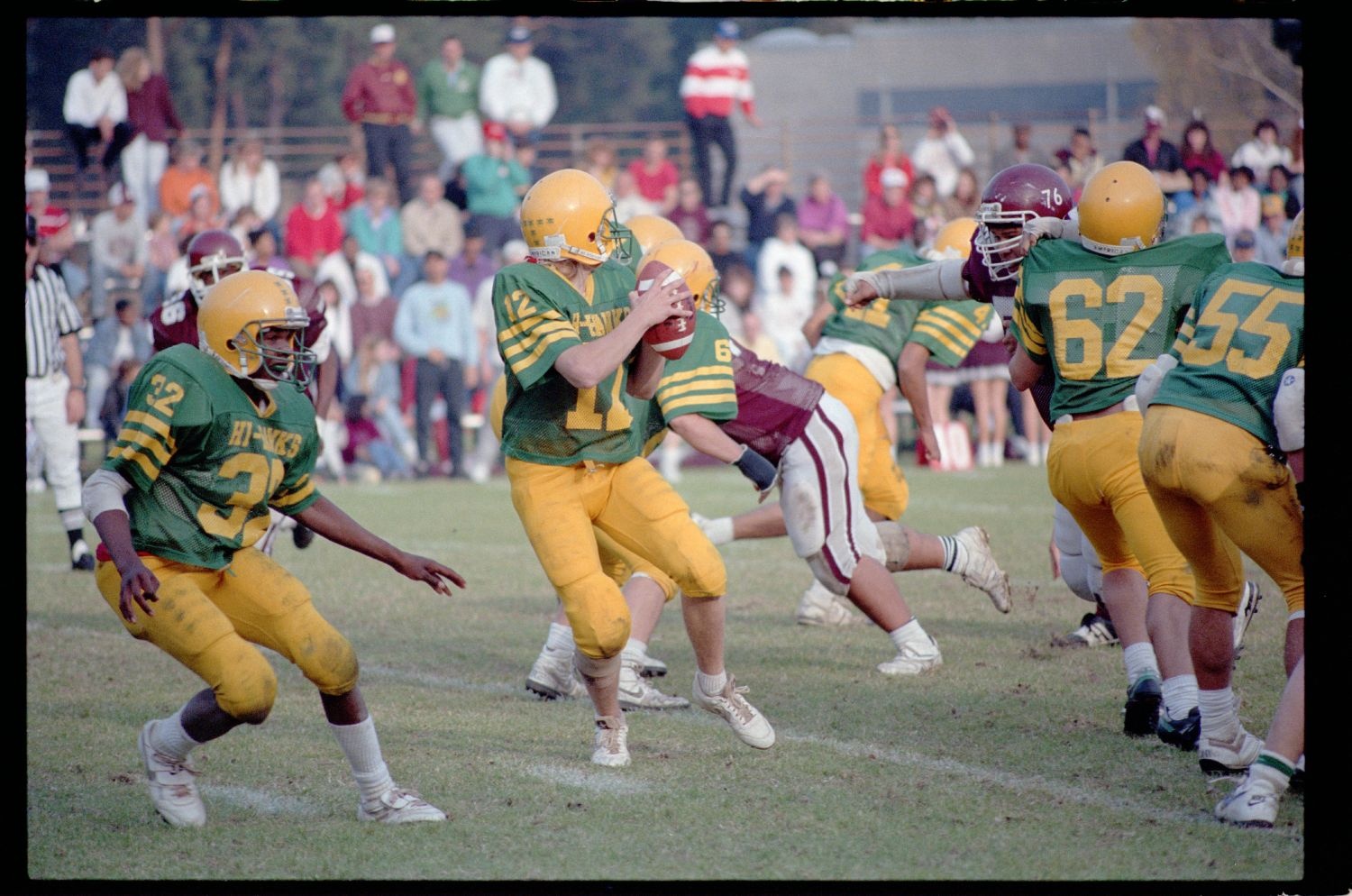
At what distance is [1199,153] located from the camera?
1473 centimetres

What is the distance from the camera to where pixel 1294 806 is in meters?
4.13

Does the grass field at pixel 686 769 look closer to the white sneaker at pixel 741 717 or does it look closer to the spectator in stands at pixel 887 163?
the white sneaker at pixel 741 717

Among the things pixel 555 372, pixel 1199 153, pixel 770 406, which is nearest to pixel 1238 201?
pixel 1199 153

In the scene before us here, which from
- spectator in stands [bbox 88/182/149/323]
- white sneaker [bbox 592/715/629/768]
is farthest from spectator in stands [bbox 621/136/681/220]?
white sneaker [bbox 592/715/629/768]

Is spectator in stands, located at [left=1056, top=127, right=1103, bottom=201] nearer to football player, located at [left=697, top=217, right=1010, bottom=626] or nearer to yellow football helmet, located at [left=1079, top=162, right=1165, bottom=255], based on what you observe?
football player, located at [left=697, top=217, right=1010, bottom=626]

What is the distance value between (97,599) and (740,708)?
4.22 m

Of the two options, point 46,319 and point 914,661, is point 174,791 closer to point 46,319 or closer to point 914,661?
point 914,661

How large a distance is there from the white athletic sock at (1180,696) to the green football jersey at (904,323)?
2243 mm

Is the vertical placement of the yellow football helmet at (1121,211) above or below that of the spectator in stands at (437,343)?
above

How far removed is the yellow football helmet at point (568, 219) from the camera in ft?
15.5

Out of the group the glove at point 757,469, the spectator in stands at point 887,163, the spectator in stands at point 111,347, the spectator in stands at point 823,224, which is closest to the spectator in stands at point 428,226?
the spectator in stands at point 111,347

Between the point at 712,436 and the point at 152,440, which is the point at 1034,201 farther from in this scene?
the point at 152,440

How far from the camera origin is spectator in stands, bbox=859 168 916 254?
1590cm

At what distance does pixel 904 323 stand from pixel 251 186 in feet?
33.6
